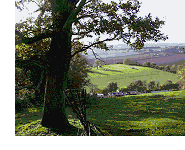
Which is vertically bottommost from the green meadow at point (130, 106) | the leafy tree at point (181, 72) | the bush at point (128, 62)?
the green meadow at point (130, 106)

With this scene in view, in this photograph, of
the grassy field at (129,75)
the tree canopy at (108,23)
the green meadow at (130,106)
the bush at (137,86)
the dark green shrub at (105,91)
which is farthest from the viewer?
the dark green shrub at (105,91)

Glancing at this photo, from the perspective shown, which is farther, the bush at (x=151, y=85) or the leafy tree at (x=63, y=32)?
the bush at (x=151, y=85)

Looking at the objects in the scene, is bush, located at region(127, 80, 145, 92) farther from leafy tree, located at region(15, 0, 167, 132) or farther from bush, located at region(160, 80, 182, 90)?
leafy tree, located at region(15, 0, 167, 132)

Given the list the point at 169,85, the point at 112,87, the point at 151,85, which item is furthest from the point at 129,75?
the point at 169,85

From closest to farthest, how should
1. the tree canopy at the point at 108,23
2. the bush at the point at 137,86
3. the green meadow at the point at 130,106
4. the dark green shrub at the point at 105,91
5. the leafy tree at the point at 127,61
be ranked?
the tree canopy at the point at 108,23, the green meadow at the point at 130,106, the leafy tree at the point at 127,61, the bush at the point at 137,86, the dark green shrub at the point at 105,91

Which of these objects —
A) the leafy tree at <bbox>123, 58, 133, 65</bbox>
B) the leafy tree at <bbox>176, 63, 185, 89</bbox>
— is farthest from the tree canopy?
the leafy tree at <bbox>176, 63, 185, 89</bbox>

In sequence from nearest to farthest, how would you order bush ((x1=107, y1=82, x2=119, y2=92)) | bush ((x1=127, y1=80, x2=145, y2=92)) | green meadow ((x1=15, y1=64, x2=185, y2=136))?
green meadow ((x1=15, y1=64, x2=185, y2=136)) → bush ((x1=107, y1=82, x2=119, y2=92)) → bush ((x1=127, y1=80, x2=145, y2=92))

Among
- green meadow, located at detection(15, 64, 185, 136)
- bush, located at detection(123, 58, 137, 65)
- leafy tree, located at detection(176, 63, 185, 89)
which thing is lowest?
green meadow, located at detection(15, 64, 185, 136)

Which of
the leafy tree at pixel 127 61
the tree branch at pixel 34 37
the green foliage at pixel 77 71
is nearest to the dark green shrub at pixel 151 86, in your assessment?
the leafy tree at pixel 127 61

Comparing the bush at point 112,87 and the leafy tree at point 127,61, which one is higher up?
the leafy tree at point 127,61

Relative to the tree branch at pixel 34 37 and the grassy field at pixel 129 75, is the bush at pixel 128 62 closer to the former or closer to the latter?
the grassy field at pixel 129 75

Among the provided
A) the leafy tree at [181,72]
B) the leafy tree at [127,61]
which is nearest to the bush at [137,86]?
the leafy tree at [127,61]

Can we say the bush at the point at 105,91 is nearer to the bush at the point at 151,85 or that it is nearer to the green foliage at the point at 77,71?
the green foliage at the point at 77,71

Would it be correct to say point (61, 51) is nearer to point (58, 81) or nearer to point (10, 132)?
point (58, 81)
